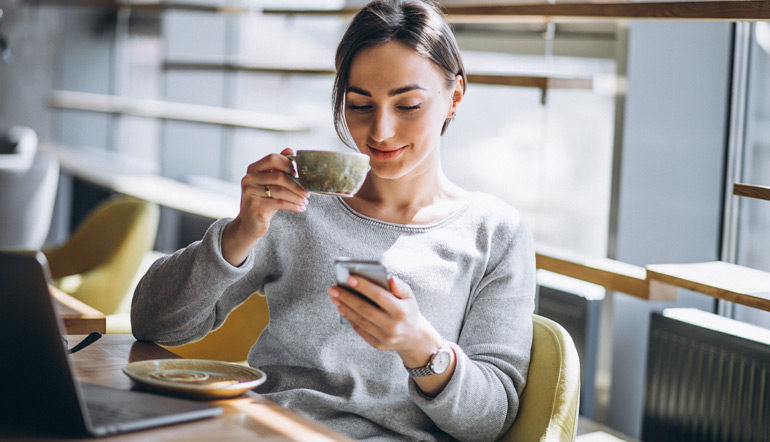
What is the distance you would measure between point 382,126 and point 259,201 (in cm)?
27

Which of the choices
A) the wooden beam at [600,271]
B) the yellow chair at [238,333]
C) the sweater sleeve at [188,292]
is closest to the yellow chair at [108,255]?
the yellow chair at [238,333]

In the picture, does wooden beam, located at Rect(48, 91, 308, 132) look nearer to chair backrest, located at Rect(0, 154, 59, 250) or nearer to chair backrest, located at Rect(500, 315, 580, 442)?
chair backrest, located at Rect(0, 154, 59, 250)

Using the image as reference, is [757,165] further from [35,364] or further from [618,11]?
[35,364]

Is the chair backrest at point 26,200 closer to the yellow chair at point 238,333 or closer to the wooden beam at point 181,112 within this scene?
the wooden beam at point 181,112

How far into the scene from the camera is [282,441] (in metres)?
0.98

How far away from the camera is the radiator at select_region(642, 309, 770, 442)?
212cm

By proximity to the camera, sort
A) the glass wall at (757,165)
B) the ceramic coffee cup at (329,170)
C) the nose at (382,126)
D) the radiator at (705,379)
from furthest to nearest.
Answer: the glass wall at (757,165), the radiator at (705,379), the nose at (382,126), the ceramic coffee cup at (329,170)

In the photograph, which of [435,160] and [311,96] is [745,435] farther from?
[311,96]

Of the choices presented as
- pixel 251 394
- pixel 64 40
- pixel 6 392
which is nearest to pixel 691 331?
pixel 251 394

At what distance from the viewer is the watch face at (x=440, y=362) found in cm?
123

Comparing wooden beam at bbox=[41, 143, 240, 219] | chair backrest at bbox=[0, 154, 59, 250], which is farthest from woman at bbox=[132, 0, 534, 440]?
chair backrest at bbox=[0, 154, 59, 250]

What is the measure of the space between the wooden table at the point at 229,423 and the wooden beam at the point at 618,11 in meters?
1.34

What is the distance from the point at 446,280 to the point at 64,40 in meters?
7.03

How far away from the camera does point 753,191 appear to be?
1.74 m
